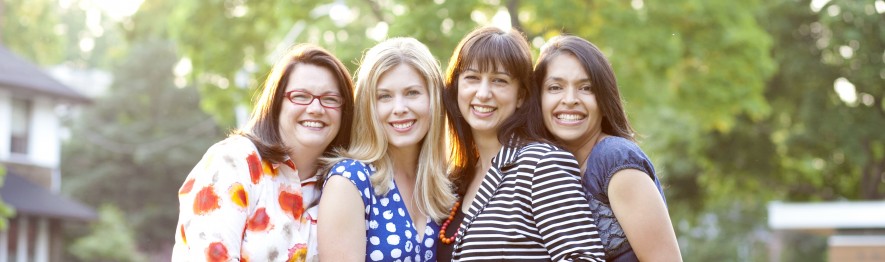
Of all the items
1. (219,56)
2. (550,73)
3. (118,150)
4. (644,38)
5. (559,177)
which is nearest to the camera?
(559,177)

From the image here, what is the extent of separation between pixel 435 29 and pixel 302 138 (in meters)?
11.7

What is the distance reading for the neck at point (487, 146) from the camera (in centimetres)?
595

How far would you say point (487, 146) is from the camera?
19.6ft

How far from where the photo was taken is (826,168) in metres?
28.7

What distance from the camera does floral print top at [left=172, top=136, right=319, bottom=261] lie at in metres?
5.41

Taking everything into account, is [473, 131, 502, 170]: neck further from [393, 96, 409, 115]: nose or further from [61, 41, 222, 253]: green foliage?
[61, 41, 222, 253]: green foliage

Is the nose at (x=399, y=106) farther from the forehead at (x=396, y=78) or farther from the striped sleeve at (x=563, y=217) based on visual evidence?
the striped sleeve at (x=563, y=217)

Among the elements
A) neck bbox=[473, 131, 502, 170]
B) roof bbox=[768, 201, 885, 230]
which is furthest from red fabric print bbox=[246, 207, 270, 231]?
roof bbox=[768, 201, 885, 230]

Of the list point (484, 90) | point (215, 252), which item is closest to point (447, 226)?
point (484, 90)

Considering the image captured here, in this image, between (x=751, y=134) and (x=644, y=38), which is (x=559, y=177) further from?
(x=751, y=134)

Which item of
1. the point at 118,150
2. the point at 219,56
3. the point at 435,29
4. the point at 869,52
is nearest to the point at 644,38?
the point at 435,29

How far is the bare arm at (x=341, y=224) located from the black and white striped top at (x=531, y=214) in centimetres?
43

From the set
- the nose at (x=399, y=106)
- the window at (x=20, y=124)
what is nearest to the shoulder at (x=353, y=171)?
the nose at (x=399, y=106)

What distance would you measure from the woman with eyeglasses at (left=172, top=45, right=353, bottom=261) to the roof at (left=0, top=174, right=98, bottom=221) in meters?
24.1
